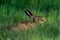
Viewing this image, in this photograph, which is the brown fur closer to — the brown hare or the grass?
the brown hare

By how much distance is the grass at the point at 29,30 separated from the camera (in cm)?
459

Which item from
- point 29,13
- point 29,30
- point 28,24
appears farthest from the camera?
point 29,13

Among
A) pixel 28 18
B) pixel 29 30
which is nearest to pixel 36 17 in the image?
pixel 28 18

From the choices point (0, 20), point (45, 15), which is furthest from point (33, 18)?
point (0, 20)

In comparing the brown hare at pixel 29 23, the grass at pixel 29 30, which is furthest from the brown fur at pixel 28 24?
the grass at pixel 29 30

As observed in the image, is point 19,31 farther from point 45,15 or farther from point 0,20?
point 45,15

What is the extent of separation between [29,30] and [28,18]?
580 mm

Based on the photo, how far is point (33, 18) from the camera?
538 centimetres

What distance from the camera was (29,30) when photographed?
4.83 m

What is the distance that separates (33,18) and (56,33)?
0.72 m

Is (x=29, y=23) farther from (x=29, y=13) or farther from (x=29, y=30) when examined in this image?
(x=29, y=30)

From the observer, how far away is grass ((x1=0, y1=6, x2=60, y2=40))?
15.1 feet

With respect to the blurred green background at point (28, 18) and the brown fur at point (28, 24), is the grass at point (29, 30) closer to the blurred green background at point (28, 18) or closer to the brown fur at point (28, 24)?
the blurred green background at point (28, 18)

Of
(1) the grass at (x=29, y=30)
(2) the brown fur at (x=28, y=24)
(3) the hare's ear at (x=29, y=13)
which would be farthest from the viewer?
(3) the hare's ear at (x=29, y=13)
